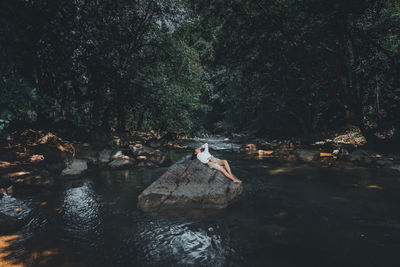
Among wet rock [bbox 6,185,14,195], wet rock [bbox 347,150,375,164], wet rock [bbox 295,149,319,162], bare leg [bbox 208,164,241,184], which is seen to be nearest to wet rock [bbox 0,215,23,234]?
wet rock [bbox 6,185,14,195]

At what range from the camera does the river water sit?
3.98 metres

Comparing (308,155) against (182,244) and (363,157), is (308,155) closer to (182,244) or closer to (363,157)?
(363,157)

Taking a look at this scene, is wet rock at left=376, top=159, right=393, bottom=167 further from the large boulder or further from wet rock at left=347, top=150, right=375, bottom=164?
the large boulder

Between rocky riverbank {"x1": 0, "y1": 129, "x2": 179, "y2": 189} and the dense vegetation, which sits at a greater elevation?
the dense vegetation

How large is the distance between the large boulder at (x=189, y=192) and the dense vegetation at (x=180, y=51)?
4.09 m

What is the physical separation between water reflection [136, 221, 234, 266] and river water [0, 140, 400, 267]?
2 centimetres

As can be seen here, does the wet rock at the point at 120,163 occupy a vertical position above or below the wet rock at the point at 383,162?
above

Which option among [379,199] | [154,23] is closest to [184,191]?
[379,199]

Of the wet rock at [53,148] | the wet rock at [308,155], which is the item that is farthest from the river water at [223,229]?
the wet rock at [308,155]

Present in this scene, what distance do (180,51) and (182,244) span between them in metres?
13.6

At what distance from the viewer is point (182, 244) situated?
4.51 m

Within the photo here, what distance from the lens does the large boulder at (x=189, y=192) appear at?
6.20 meters

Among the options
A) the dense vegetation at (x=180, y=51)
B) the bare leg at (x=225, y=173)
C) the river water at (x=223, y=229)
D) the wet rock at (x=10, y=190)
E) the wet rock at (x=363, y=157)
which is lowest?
the river water at (x=223, y=229)

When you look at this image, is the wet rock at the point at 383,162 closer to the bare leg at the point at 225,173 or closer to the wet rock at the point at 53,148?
the bare leg at the point at 225,173
